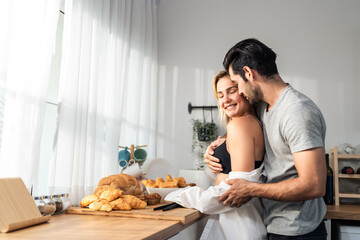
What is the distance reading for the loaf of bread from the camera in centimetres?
169

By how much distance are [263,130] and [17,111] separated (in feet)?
3.52

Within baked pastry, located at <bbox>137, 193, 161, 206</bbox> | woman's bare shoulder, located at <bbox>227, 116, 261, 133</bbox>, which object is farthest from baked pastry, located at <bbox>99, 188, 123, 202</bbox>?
woman's bare shoulder, located at <bbox>227, 116, 261, 133</bbox>

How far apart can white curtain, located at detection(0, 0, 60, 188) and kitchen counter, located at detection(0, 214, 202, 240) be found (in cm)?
35

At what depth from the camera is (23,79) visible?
62.8 inches

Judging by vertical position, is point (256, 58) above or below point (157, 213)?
above

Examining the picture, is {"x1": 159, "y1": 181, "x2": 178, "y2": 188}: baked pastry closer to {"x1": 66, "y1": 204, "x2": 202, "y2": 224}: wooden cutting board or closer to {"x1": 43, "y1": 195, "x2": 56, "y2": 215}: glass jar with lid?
{"x1": 66, "y1": 204, "x2": 202, "y2": 224}: wooden cutting board

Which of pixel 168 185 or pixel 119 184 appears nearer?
pixel 119 184

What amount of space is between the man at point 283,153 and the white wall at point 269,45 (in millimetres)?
1726

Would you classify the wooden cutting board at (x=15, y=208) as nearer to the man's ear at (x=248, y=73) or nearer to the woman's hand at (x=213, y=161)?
the woman's hand at (x=213, y=161)

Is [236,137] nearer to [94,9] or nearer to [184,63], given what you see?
[94,9]

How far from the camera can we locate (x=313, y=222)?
4.23ft

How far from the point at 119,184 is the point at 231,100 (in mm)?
692

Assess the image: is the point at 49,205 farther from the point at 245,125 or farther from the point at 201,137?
the point at 201,137

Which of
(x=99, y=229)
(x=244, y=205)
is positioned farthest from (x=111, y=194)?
(x=244, y=205)
